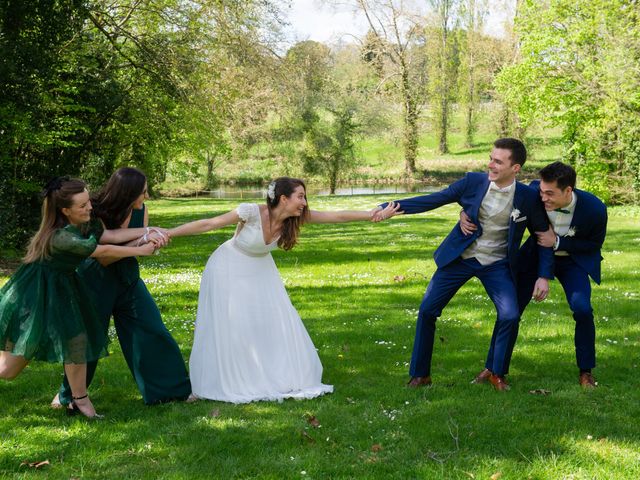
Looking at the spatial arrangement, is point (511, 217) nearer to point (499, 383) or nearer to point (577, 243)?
point (577, 243)

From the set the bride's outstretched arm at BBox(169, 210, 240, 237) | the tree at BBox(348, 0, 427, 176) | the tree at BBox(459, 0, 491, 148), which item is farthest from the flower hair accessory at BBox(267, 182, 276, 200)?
the tree at BBox(459, 0, 491, 148)

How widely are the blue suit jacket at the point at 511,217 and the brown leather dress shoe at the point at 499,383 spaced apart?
3.58ft

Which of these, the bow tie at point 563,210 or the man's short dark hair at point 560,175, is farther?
the bow tie at point 563,210

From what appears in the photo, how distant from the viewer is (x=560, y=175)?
7.04 meters

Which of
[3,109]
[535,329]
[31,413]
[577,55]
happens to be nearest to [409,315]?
[535,329]

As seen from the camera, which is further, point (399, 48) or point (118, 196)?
point (399, 48)

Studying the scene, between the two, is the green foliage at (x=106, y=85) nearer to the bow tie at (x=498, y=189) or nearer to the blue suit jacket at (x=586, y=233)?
the bow tie at (x=498, y=189)

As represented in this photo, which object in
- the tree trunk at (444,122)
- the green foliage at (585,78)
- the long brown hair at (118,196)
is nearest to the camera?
the long brown hair at (118,196)

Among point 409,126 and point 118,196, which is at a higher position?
point 409,126

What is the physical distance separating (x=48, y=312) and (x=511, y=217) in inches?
183

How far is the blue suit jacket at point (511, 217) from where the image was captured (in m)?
7.18

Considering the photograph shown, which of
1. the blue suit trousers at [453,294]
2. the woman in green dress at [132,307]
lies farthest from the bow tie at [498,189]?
the woman in green dress at [132,307]

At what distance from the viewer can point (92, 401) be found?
7035 mm

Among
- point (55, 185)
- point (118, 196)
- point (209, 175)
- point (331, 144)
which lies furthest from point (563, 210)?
point (209, 175)
